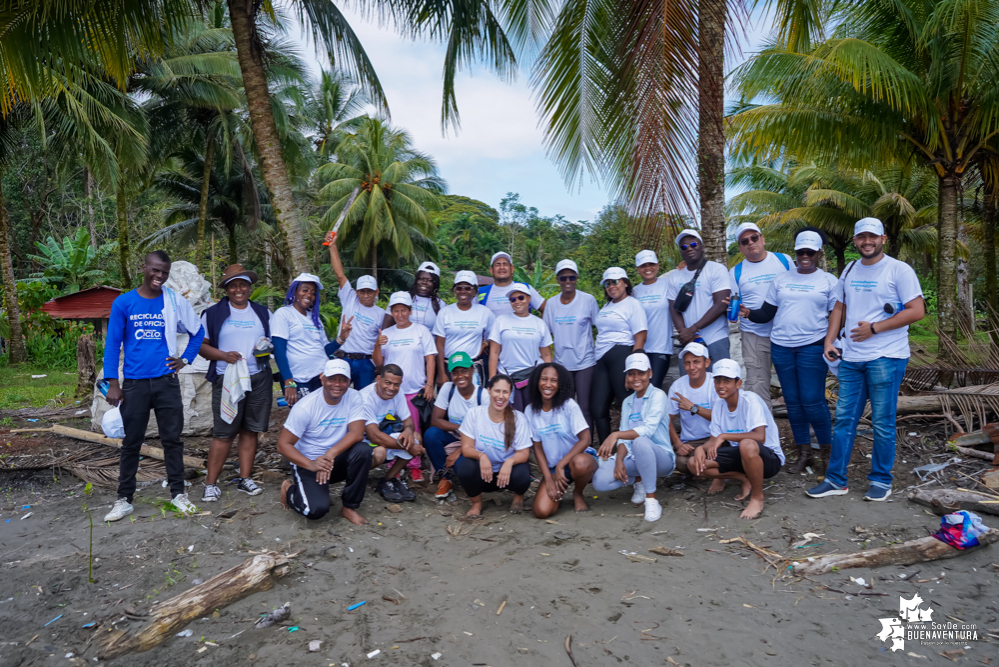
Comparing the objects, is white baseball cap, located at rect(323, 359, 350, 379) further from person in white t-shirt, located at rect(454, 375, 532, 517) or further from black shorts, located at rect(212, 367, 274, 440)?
person in white t-shirt, located at rect(454, 375, 532, 517)

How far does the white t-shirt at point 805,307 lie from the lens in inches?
212

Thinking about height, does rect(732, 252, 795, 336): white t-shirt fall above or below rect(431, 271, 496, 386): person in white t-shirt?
above

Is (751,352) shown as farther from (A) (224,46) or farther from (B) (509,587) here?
(A) (224,46)

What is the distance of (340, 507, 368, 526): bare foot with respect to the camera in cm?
511

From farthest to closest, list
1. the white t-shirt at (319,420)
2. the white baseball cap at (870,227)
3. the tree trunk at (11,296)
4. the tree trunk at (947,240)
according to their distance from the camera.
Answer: the tree trunk at (11,296) → the tree trunk at (947,240) → the white t-shirt at (319,420) → the white baseball cap at (870,227)

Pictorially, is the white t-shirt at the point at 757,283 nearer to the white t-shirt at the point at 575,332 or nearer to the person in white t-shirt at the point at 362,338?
the white t-shirt at the point at 575,332

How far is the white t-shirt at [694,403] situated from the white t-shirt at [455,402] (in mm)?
1658

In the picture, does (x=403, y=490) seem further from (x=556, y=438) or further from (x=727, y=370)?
(x=727, y=370)

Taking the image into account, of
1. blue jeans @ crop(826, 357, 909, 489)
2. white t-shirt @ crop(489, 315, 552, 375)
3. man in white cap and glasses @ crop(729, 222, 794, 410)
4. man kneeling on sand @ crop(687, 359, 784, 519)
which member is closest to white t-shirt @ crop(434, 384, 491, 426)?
white t-shirt @ crop(489, 315, 552, 375)

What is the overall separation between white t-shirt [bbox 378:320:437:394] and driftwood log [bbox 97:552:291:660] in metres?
2.05

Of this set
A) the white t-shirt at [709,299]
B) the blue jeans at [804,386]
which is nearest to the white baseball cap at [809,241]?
the white t-shirt at [709,299]

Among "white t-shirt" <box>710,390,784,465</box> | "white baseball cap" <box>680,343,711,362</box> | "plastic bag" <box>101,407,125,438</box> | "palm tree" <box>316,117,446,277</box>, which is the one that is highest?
"palm tree" <box>316,117,446,277</box>

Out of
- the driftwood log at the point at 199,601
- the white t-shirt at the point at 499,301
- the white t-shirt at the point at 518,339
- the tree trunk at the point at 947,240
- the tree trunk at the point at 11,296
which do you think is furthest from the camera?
the tree trunk at the point at 11,296

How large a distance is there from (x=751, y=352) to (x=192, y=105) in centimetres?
2023
